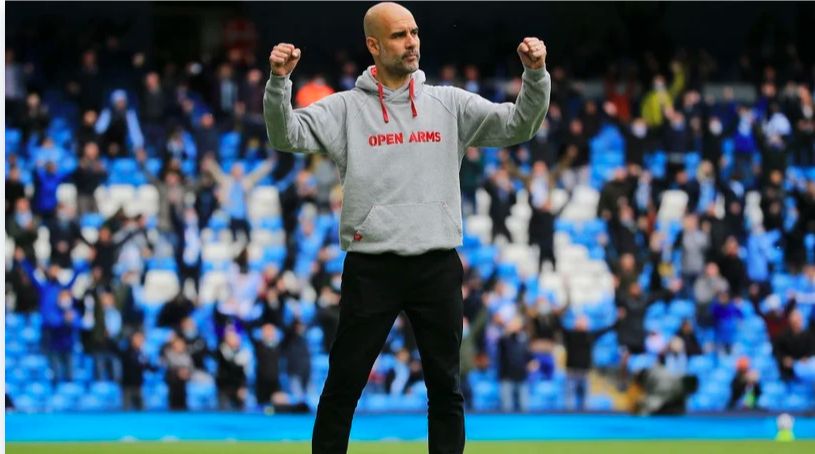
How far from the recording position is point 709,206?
17000 mm

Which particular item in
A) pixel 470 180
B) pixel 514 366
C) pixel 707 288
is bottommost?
pixel 514 366

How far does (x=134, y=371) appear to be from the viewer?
49.3ft

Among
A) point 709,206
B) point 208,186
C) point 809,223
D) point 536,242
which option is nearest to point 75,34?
point 208,186

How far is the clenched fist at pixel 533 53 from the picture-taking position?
5.07 m

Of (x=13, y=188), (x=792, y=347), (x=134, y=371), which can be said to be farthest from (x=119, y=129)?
(x=792, y=347)

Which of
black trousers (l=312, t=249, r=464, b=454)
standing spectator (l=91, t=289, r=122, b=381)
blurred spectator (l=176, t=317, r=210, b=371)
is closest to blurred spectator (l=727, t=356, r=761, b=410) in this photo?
blurred spectator (l=176, t=317, r=210, b=371)

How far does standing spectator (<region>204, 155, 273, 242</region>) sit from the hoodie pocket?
11351 millimetres

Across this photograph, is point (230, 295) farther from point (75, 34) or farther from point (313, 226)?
point (75, 34)

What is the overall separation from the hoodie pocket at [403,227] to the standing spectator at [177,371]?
984 centimetres

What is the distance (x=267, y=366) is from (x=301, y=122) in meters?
10.00

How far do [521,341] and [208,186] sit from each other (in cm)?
414

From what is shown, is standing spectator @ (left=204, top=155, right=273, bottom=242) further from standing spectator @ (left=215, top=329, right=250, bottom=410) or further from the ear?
the ear

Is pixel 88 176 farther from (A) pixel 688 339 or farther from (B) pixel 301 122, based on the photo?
(B) pixel 301 122

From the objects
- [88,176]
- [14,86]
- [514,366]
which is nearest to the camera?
[514,366]
